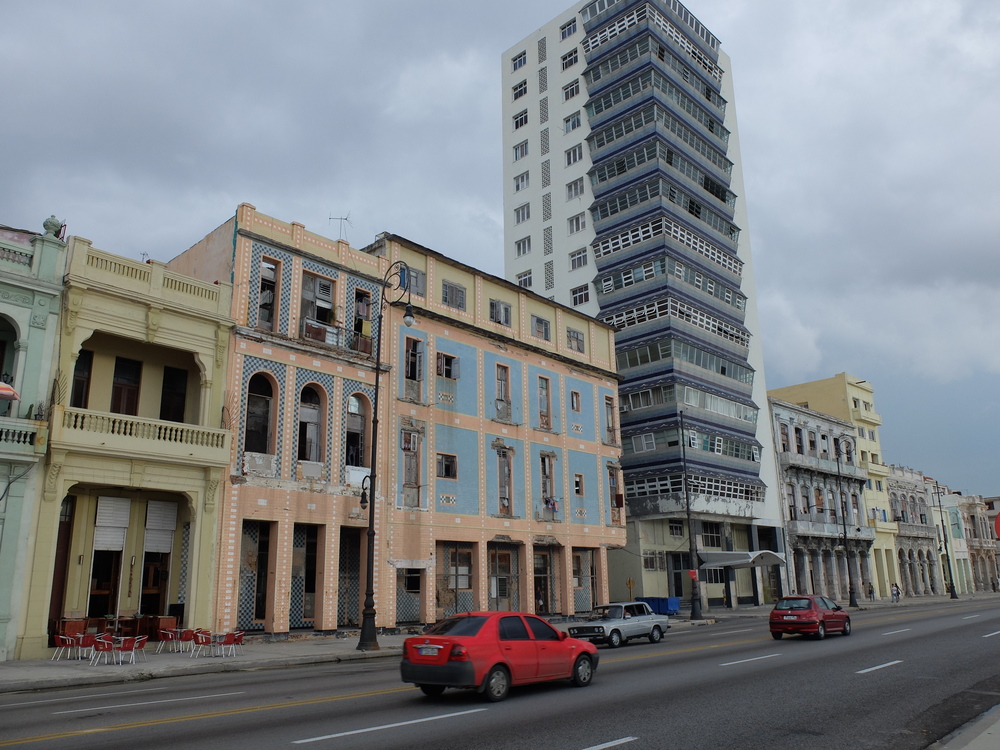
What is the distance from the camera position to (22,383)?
21.8m

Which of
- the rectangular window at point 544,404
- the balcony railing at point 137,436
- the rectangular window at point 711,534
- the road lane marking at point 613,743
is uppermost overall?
the rectangular window at point 544,404

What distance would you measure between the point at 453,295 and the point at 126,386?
15342 millimetres

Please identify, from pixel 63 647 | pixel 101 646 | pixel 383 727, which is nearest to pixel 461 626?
pixel 383 727

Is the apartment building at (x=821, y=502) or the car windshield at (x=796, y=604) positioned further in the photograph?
the apartment building at (x=821, y=502)

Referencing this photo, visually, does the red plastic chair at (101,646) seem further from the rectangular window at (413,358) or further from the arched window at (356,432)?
the rectangular window at (413,358)

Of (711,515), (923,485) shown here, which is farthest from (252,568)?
(923,485)

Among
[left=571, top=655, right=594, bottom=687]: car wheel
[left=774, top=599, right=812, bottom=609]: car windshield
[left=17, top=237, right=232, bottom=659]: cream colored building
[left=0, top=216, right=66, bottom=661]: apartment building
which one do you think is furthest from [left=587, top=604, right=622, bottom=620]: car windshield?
[left=0, top=216, right=66, bottom=661]: apartment building

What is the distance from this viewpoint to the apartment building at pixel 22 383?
67.7 feet

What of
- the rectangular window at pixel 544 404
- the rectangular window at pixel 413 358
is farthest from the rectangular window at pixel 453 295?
the rectangular window at pixel 544 404

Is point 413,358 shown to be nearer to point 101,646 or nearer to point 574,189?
point 101,646

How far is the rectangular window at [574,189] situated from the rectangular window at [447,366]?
99.3ft

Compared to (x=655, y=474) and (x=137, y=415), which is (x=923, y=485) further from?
(x=137, y=415)

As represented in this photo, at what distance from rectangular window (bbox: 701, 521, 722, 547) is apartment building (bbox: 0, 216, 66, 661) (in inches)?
1668

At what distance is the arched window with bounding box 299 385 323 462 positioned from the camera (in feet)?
94.8
